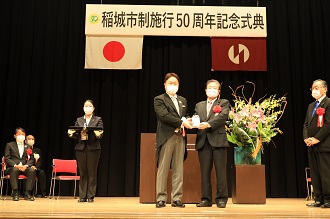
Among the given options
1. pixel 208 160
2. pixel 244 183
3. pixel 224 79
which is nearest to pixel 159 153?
pixel 208 160

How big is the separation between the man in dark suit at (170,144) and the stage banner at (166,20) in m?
4.16

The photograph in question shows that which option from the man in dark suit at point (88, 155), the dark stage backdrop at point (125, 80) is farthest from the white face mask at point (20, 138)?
the man in dark suit at point (88, 155)

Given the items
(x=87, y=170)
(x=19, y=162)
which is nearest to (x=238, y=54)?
(x=87, y=170)

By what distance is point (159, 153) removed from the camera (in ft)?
13.8

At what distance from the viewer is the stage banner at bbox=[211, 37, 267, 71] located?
8312 millimetres

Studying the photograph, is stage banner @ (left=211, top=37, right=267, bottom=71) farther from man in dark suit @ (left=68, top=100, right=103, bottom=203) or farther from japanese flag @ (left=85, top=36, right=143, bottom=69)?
man in dark suit @ (left=68, top=100, right=103, bottom=203)

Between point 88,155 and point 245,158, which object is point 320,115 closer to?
point 245,158

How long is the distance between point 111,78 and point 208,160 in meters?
4.62

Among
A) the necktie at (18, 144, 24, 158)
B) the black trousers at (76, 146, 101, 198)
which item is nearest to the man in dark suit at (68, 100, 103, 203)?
the black trousers at (76, 146, 101, 198)

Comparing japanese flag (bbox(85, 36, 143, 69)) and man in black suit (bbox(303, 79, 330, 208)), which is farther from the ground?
japanese flag (bbox(85, 36, 143, 69))

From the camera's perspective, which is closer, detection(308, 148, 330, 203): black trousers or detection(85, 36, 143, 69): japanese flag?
detection(308, 148, 330, 203): black trousers

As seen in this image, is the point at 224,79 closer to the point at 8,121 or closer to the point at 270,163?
the point at 270,163

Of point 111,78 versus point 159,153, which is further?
point 111,78

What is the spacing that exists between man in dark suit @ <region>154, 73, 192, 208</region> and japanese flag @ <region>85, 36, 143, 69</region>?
4.08 metres
